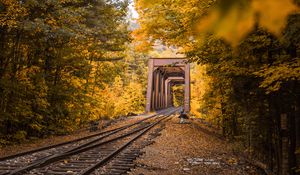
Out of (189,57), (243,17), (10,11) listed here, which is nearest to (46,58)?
(10,11)

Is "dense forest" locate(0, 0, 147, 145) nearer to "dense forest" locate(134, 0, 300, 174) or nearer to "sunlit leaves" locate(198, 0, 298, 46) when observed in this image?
"dense forest" locate(134, 0, 300, 174)

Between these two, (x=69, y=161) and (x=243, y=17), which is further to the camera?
(x=69, y=161)

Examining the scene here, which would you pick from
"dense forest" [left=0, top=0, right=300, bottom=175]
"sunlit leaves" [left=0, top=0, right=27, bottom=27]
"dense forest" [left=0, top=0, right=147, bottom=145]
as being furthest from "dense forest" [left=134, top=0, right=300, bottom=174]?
"sunlit leaves" [left=0, top=0, right=27, bottom=27]

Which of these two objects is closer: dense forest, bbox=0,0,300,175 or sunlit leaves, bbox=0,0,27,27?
dense forest, bbox=0,0,300,175

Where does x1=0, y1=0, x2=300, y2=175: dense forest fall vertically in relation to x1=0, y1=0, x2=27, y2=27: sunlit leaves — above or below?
below

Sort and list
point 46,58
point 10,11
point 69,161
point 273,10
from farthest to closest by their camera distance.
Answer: point 46,58 → point 10,11 → point 69,161 → point 273,10

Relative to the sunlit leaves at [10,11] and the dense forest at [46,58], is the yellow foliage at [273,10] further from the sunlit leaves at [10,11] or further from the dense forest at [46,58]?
the sunlit leaves at [10,11]

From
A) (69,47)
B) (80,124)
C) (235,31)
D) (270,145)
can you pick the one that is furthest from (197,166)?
(80,124)

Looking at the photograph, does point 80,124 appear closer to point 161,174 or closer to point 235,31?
point 161,174

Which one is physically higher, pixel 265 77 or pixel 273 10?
pixel 265 77

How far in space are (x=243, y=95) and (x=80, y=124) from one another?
1449 centimetres

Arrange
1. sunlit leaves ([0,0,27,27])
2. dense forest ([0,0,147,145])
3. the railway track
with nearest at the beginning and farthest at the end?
the railway track → sunlit leaves ([0,0,27,27]) → dense forest ([0,0,147,145])

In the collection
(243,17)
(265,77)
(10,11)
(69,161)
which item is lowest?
(69,161)

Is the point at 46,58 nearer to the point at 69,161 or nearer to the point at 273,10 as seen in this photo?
the point at 69,161
